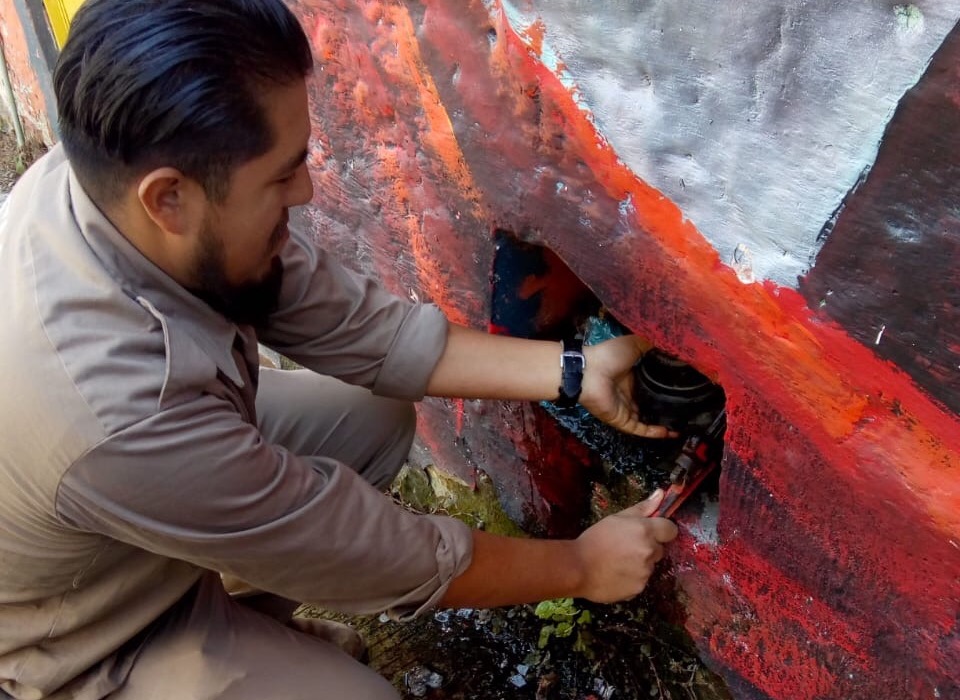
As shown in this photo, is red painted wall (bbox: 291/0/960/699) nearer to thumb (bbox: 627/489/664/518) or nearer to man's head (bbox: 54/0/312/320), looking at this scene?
thumb (bbox: 627/489/664/518)

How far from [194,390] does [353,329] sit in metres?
0.60

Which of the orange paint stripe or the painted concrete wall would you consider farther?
the orange paint stripe

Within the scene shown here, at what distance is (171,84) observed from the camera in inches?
55.4

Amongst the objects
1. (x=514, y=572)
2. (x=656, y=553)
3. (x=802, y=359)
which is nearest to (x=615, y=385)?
(x=656, y=553)

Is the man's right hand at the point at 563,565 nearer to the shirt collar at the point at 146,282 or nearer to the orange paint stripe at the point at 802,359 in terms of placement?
the orange paint stripe at the point at 802,359

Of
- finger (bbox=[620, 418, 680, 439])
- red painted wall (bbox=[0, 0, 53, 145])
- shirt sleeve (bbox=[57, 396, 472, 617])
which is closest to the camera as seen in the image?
shirt sleeve (bbox=[57, 396, 472, 617])

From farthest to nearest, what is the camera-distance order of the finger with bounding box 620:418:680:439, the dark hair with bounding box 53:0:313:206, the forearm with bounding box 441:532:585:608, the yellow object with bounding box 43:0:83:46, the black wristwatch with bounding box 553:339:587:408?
the yellow object with bounding box 43:0:83:46 → the finger with bounding box 620:418:680:439 → the black wristwatch with bounding box 553:339:587:408 → the forearm with bounding box 441:532:585:608 → the dark hair with bounding box 53:0:313:206

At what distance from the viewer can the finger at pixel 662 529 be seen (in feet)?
6.84

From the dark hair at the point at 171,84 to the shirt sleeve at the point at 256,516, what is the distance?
1.40 ft

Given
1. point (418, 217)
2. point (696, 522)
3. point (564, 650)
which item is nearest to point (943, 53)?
point (696, 522)

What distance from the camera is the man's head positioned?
1.42 m

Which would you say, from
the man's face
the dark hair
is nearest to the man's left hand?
the man's face

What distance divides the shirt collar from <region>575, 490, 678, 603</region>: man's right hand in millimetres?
854

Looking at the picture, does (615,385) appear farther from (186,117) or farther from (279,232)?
(186,117)
